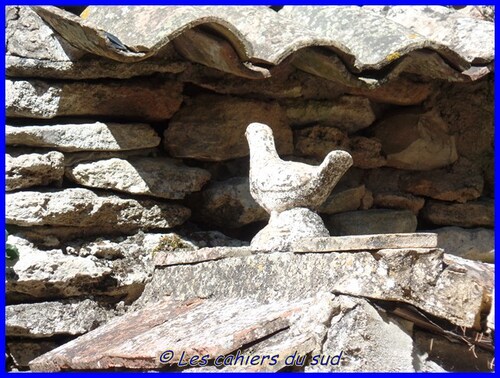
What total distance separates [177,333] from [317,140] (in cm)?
200

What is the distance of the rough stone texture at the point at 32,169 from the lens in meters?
A: 3.96

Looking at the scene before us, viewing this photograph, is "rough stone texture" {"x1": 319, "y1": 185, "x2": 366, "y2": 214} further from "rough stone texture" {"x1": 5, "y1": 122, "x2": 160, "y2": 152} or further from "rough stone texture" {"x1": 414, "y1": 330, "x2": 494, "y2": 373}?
"rough stone texture" {"x1": 414, "y1": 330, "x2": 494, "y2": 373}

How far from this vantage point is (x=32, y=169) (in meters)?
3.99

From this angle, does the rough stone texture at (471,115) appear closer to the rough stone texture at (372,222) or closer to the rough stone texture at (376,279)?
the rough stone texture at (372,222)

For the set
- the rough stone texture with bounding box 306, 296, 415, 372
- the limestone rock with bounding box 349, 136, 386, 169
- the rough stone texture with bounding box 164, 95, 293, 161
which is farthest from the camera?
the limestone rock with bounding box 349, 136, 386, 169

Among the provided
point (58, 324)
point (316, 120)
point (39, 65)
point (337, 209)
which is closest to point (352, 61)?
point (316, 120)

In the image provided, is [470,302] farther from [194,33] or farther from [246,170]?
[246,170]

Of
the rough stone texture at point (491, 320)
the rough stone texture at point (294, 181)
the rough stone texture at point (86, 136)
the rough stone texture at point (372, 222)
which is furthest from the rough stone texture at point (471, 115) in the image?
the rough stone texture at point (491, 320)

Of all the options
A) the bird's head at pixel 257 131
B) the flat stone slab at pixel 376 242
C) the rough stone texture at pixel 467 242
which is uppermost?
the bird's head at pixel 257 131

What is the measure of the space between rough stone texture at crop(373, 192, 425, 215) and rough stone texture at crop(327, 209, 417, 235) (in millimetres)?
50

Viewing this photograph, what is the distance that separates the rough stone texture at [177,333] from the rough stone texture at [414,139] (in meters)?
1.93

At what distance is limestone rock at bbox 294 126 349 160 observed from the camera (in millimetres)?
4582

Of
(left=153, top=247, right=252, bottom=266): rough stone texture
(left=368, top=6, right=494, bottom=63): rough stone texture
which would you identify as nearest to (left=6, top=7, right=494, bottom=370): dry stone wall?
(left=368, top=6, right=494, bottom=63): rough stone texture

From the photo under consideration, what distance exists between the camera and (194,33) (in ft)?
12.2
